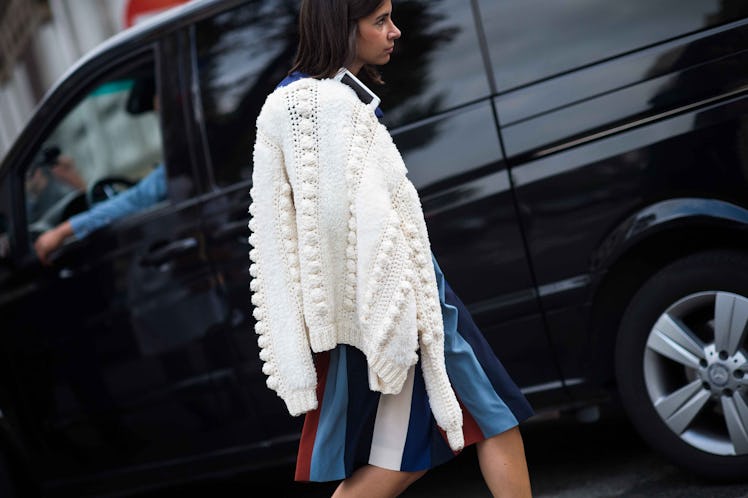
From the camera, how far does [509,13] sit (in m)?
3.61

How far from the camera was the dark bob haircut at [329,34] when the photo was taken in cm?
239

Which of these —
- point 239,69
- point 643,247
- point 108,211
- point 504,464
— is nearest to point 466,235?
point 643,247

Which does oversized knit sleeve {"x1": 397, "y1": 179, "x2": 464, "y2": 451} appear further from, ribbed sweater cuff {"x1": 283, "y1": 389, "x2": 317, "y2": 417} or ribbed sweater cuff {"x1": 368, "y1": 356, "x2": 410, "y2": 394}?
ribbed sweater cuff {"x1": 283, "y1": 389, "x2": 317, "y2": 417}

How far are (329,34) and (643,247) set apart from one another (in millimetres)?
1545

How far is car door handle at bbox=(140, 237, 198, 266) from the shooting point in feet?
13.5

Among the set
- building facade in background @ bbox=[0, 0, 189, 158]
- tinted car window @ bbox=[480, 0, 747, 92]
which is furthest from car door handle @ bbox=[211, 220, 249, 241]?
building facade in background @ bbox=[0, 0, 189, 158]

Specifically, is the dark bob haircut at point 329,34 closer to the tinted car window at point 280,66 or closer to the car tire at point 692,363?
the tinted car window at point 280,66

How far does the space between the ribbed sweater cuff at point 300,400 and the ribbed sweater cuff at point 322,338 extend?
97 mm

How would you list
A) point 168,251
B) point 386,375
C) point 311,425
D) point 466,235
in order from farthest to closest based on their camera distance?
point 168,251 < point 466,235 < point 311,425 < point 386,375

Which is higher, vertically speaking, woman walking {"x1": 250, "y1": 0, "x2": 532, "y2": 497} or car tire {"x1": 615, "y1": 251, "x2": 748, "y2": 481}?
woman walking {"x1": 250, "y1": 0, "x2": 532, "y2": 497}

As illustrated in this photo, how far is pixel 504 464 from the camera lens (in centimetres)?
254

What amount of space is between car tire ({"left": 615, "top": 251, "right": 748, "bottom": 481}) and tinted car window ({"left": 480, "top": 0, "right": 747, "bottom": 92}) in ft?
2.27

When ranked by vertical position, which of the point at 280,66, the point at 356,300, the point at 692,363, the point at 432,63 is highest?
the point at 280,66

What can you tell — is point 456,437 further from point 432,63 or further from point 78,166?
point 78,166
